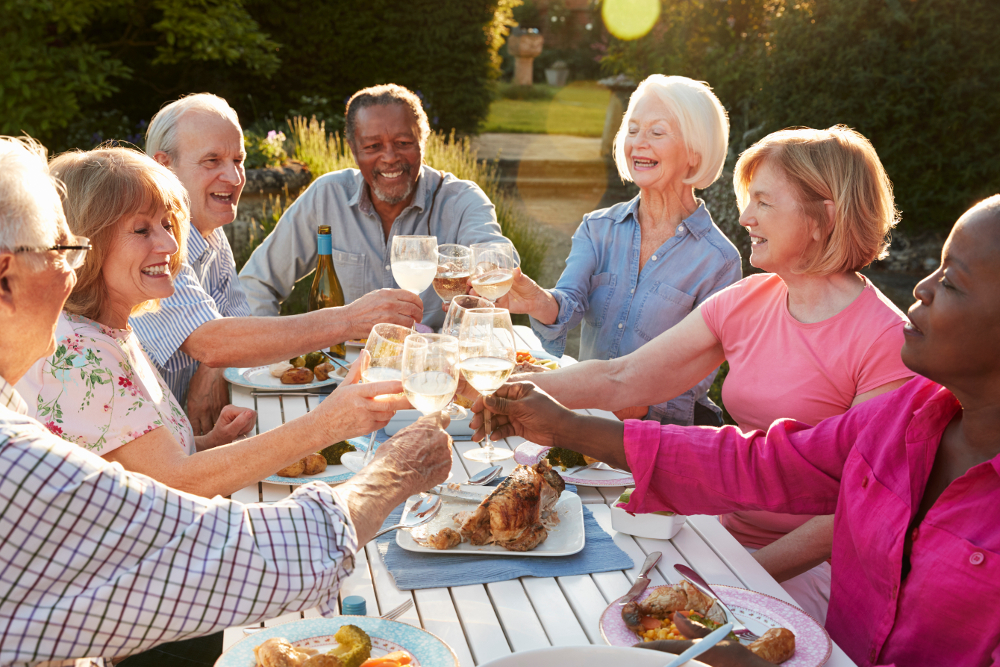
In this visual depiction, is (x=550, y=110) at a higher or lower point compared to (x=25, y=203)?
lower

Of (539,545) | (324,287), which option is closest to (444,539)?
(539,545)

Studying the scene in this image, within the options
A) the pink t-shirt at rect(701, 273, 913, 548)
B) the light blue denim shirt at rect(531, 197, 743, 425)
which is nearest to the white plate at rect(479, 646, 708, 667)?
the pink t-shirt at rect(701, 273, 913, 548)

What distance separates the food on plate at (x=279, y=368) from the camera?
313 cm

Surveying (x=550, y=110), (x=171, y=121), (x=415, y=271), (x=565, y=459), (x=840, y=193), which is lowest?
(x=550, y=110)

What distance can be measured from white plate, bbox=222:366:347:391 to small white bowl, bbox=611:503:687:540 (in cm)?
143

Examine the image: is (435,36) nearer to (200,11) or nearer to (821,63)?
(200,11)

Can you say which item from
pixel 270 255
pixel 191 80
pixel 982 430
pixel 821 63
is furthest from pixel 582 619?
pixel 191 80

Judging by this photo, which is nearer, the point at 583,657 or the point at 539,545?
the point at 583,657

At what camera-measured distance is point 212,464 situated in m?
2.07

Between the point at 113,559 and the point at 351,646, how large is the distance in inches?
18.2

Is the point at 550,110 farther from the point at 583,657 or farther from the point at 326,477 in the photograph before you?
the point at 583,657

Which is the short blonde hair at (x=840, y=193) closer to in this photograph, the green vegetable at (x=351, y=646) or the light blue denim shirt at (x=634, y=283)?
the light blue denim shirt at (x=634, y=283)

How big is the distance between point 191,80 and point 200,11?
106 cm

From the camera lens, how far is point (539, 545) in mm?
1912
